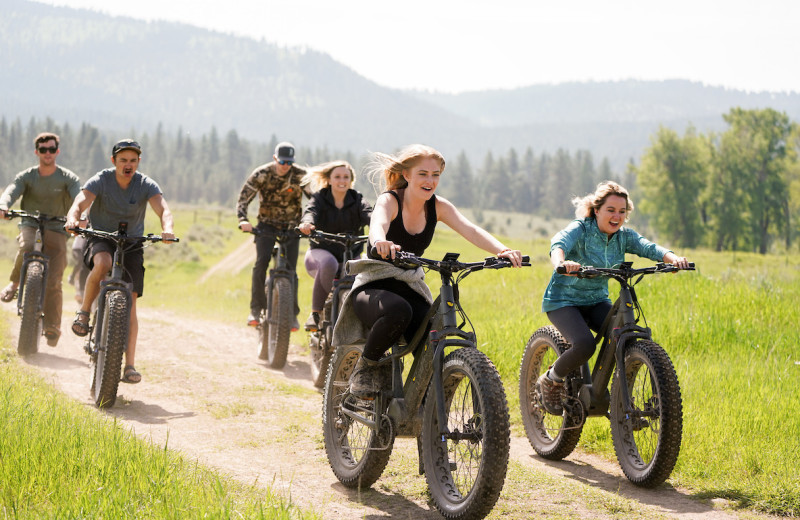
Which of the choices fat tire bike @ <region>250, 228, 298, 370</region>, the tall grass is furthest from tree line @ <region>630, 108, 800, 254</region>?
the tall grass

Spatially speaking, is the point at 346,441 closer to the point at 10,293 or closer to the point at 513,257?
the point at 513,257

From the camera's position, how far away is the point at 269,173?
37.2 ft

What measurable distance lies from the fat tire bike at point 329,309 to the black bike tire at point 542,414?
252 cm

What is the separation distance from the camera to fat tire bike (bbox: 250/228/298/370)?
1074 cm

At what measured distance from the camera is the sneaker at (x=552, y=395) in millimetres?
6551

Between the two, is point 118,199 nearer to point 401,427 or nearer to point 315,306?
point 315,306

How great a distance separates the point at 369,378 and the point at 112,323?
364 centimetres

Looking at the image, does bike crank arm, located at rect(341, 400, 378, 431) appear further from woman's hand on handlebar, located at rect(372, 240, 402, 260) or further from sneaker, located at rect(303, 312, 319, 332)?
sneaker, located at rect(303, 312, 319, 332)

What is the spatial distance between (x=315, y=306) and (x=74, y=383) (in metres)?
2.87

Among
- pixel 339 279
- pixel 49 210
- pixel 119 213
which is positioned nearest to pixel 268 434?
pixel 339 279

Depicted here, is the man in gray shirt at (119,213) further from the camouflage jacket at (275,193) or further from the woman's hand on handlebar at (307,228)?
the camouflage jacket at (275,193)

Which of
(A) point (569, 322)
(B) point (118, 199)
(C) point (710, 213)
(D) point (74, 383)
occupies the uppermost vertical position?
(C) point (710, 213)

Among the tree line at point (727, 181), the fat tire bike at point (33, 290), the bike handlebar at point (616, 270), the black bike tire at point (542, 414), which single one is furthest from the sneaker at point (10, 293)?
the tree line at point (727, 181)

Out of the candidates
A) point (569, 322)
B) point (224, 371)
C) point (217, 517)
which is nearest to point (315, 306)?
point (224, 371)
